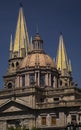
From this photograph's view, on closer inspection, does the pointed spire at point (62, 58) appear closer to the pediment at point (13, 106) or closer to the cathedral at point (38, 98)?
the cathedral at point (38, 98)

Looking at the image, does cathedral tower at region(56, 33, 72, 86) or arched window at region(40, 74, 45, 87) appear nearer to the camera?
arched window at region(40, 74, 45, 87)

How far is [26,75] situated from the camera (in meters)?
83.6

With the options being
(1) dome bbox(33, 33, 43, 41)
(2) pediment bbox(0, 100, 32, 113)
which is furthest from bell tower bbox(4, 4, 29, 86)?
(2) pediment bbox(0, 100, 32, 113)

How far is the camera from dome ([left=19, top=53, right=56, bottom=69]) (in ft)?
276

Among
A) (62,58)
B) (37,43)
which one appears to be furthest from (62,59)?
(37,43)

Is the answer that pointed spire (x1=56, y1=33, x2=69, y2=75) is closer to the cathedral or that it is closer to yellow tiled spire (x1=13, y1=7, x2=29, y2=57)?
yellow tiled spire (x1=13, y1=7, x2=29, y2=57)

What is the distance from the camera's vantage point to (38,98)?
76.5 metres

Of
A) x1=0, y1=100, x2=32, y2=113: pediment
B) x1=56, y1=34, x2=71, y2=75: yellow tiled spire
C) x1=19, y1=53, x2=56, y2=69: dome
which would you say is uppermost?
x1=56, y1=34, x2=71, y2=75: yellow tiled spire

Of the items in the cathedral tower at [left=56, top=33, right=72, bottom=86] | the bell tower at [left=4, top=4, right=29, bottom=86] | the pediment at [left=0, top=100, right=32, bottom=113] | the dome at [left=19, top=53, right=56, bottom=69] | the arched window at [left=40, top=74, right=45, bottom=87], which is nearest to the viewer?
the pediment at [left=0, top=100, right=32, bottom=113]

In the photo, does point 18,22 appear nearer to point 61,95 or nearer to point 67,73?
point 67,73

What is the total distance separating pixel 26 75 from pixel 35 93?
358 inches

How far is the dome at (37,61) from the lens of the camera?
3312 inches

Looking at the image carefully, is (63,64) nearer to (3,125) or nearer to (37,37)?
(37,37)

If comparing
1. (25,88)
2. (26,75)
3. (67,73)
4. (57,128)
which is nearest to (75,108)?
(57,128)
